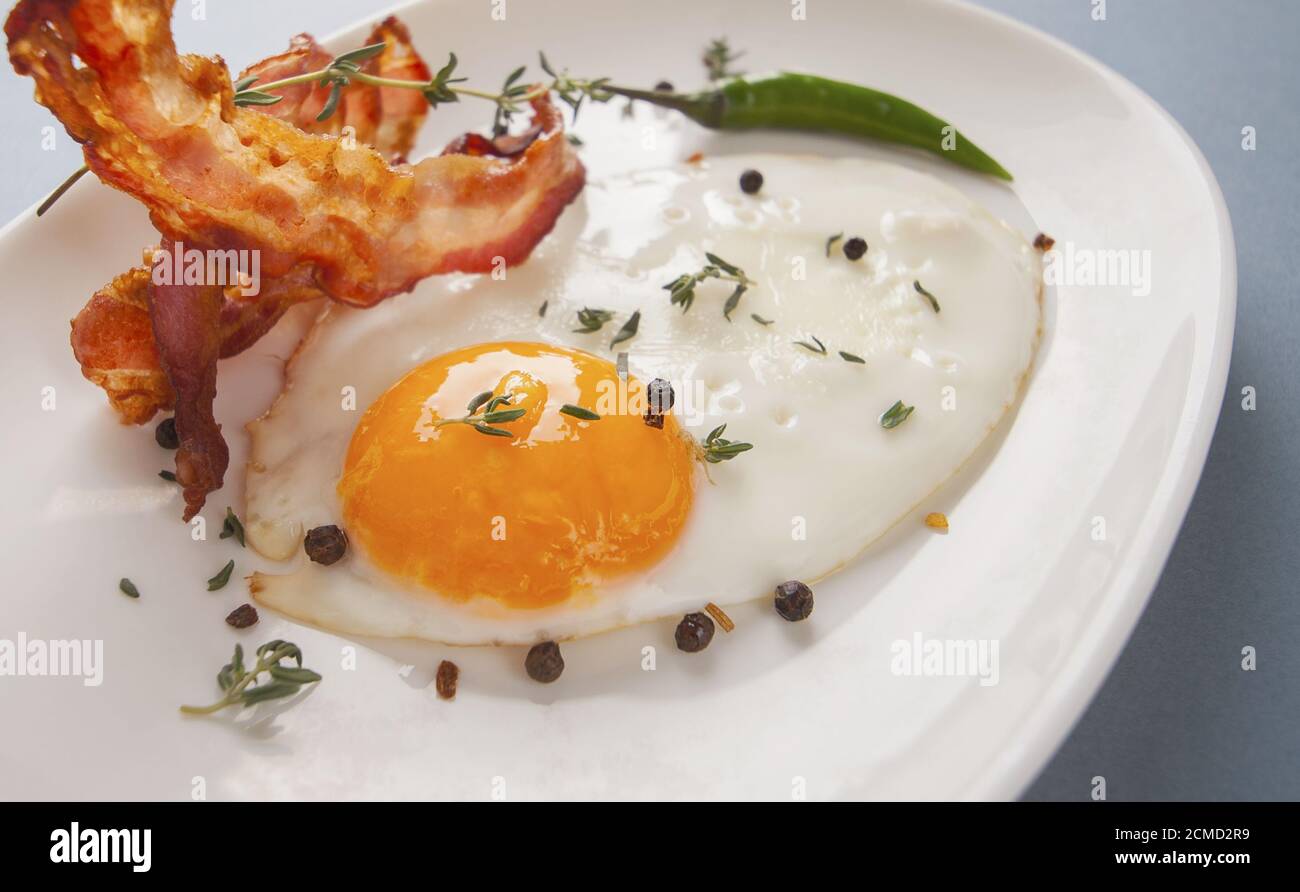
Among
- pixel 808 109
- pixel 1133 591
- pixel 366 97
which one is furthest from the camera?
pixel 808 109

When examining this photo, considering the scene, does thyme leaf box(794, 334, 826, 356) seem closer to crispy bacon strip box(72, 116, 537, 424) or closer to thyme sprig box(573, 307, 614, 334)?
thyme sprig box(573, 307, 614, 334)

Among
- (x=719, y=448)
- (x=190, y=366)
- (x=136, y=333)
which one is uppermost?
(x=136, y=333)

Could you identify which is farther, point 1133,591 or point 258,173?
point 258,173

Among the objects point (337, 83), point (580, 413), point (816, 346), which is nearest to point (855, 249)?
point (816, 346)

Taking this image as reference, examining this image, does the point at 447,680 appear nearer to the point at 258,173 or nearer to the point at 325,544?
the point at 325,544

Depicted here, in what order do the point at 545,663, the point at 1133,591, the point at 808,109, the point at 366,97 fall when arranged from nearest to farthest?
the point at 1133,591, the point at 545,663, the point at 366,97, the point at 808,109

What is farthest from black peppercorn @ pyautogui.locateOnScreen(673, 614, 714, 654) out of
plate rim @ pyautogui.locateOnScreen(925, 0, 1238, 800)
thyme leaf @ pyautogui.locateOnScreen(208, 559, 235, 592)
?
thyme leaf @ pyautogui.locateOnScreen(208, 559, 235, 592)
